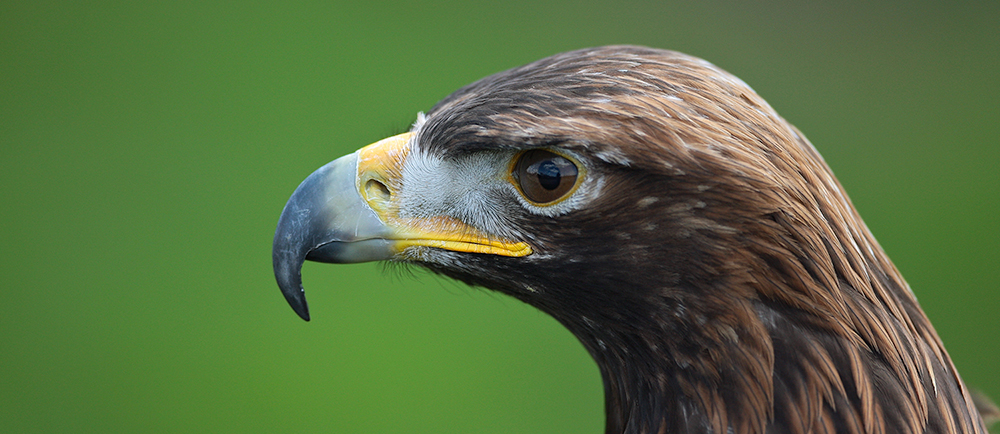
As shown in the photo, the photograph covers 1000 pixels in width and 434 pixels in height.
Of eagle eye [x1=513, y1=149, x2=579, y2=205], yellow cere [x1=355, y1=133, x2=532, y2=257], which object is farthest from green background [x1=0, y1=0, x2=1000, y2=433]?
eagle eye [x1=513, y1=149, x2=579, y2=205]

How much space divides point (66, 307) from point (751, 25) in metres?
6.52

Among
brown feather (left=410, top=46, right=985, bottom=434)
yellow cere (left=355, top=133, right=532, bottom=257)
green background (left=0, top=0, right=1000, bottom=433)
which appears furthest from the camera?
green background (left=0, top=0, right=1000, bottom=433)

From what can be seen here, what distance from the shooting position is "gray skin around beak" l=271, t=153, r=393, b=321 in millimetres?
1903

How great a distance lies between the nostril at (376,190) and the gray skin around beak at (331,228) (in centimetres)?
3

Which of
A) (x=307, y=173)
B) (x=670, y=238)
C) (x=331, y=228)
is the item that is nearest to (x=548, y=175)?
(x=670, y=238)

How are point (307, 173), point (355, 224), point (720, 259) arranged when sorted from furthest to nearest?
point (307, 173) < point (355, 224) < point (720, 259)

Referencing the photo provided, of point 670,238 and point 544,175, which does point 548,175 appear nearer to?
point 544,175

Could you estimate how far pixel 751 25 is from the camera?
8.38 m

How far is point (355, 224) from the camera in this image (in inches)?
74.9

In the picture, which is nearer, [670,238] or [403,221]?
[670,238]

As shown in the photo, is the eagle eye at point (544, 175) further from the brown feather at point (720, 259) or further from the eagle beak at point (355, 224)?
the eagle beak at point (355, 224)

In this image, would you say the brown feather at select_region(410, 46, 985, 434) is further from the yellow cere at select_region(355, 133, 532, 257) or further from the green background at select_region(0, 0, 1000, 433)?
the green background at select_region(0, 0, 1000, 433)

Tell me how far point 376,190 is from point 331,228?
13 cm

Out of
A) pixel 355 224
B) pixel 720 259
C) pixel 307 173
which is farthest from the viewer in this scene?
pixel 307 173
